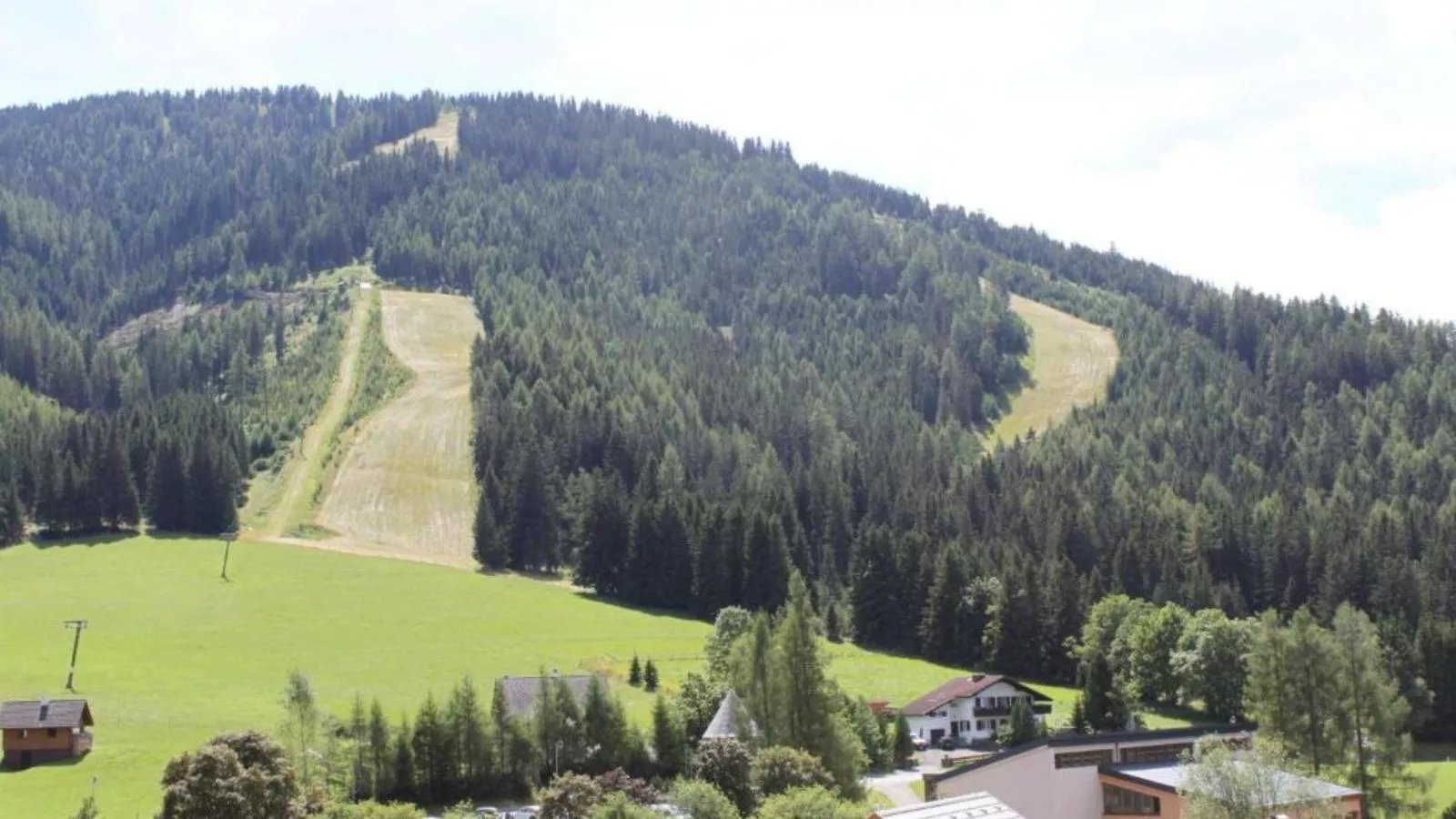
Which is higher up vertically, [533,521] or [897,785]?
[533,521]

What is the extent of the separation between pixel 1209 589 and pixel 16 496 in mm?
119300

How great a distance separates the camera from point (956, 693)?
106 m

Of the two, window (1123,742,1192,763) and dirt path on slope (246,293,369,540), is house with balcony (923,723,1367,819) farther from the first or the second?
dirt path on slope (246,293,369,540)

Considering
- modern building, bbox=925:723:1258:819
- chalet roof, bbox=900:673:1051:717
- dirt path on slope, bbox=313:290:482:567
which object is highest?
dirt path on slope, bbox=313:290:482:567

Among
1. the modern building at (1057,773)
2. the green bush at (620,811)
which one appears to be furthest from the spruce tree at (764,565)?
the green bush at (620,811)

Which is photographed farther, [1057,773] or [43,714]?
[43,714]

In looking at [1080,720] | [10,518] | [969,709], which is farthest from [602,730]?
[10,518]

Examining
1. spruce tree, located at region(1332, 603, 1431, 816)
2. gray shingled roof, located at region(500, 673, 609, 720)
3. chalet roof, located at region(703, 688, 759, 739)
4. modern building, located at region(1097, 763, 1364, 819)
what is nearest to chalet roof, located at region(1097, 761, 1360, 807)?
modern building, located at region(1097, 763, 1364, 819)

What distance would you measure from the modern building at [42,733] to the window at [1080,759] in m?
54.0

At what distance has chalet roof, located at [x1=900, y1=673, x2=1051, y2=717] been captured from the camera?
105 meters

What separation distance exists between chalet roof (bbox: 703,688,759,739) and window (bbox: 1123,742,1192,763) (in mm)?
19353

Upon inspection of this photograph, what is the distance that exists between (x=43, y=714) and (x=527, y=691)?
27.3 m

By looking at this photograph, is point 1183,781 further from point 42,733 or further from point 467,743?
point 42,733

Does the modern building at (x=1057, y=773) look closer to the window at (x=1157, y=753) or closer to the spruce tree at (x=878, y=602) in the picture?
the window at (x=1157, y=753)
